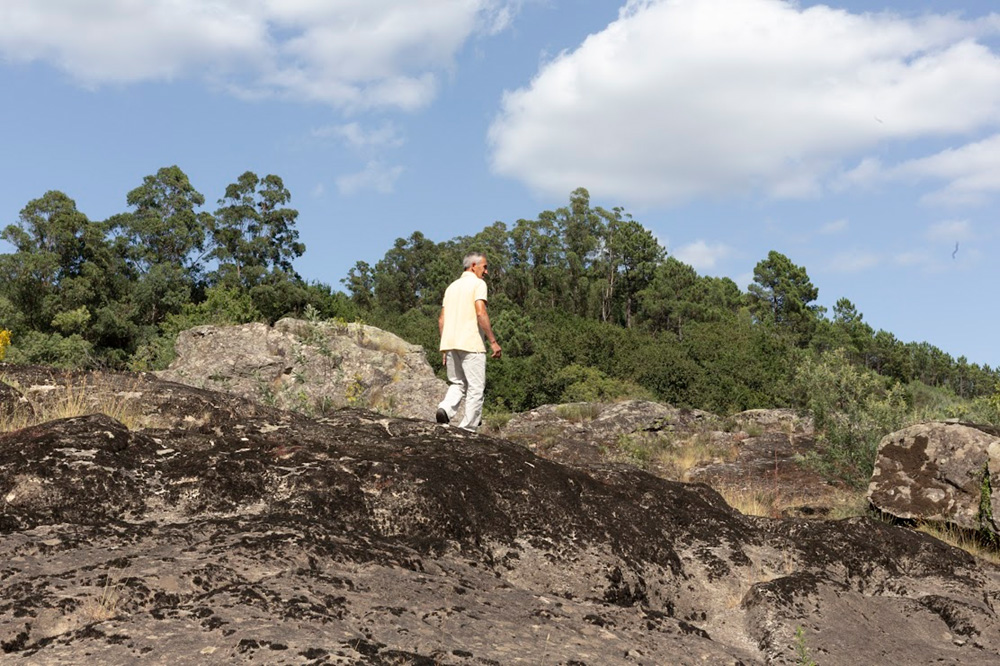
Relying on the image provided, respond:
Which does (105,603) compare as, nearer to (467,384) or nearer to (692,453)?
(467,384)

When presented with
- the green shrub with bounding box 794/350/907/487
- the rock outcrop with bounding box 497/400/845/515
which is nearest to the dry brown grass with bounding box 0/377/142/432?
the rock outcrop with bounding box 497/400/845/515

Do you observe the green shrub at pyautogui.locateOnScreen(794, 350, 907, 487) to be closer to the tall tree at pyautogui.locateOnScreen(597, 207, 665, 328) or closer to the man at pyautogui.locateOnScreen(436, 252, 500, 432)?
the man at pyautogui.locateOnScreen(436, 252, 500, 432)

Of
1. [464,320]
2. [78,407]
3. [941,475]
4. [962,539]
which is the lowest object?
[962,539]

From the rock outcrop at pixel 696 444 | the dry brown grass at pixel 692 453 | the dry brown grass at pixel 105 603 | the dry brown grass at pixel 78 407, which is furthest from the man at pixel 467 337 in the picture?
the dry brown grass at pixel 692 453

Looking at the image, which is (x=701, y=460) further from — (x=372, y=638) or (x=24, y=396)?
(x=372, y=638)

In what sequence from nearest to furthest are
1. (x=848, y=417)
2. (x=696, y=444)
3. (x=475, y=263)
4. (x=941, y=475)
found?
(x=941, y=475) → (x=475, y=263) → (x=848, y=417) → (x=696, y=444)

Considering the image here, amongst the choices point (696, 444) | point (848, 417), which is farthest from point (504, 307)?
point (848, 417)

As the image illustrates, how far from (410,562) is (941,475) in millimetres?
6677

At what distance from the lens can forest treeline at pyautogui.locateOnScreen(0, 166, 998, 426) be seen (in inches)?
1294

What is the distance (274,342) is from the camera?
18.2 metres

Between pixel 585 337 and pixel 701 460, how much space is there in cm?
2314

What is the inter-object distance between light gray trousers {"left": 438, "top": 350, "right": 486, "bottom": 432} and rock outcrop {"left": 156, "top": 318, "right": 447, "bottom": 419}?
23.0 ft

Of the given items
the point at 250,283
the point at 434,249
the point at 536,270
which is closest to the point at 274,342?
the point at 250,283

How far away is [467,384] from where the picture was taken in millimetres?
9039
